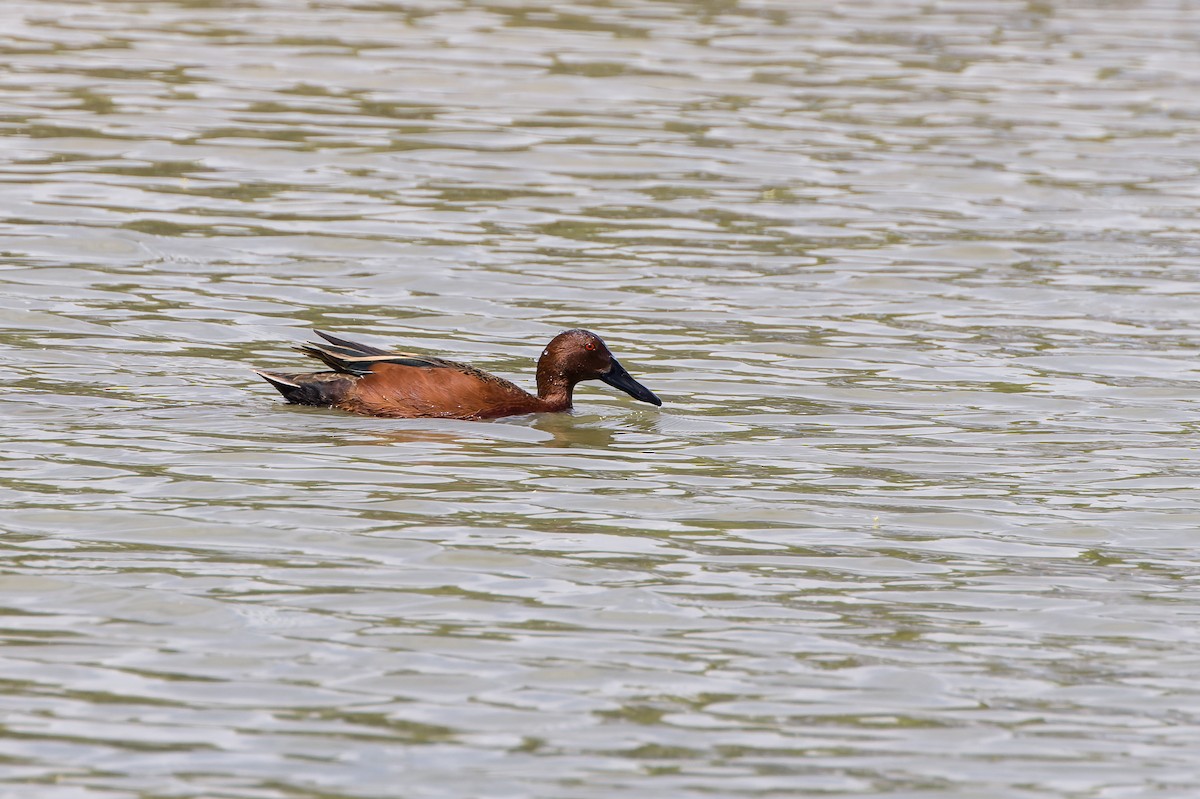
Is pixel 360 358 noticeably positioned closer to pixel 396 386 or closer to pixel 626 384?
pixel 396 386

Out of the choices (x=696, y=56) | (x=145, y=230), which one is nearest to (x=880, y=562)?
(x=145, y=230)

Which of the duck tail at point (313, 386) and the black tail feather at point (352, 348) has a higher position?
the black tail feather at point (352, 348)

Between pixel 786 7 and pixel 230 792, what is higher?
pixel 786 7

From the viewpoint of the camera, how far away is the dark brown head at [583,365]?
10.8 meters

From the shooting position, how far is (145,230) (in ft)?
47.3

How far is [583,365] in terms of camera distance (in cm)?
1088

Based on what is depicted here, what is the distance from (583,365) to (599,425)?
0.34m

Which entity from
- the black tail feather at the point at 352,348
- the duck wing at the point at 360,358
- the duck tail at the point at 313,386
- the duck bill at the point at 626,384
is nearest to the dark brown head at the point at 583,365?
the duck bill at the point at 626,384

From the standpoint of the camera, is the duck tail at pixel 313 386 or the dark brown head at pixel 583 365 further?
the dark brown head at pixel 583 365

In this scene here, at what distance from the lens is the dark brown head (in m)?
10.8

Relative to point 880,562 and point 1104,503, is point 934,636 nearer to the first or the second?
point 880,562

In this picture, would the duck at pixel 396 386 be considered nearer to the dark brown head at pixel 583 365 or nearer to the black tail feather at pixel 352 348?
the black tail feather at pixel 352 348

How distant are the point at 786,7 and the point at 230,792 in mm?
20316

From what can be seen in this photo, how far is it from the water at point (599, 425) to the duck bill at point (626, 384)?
0.13 meters
